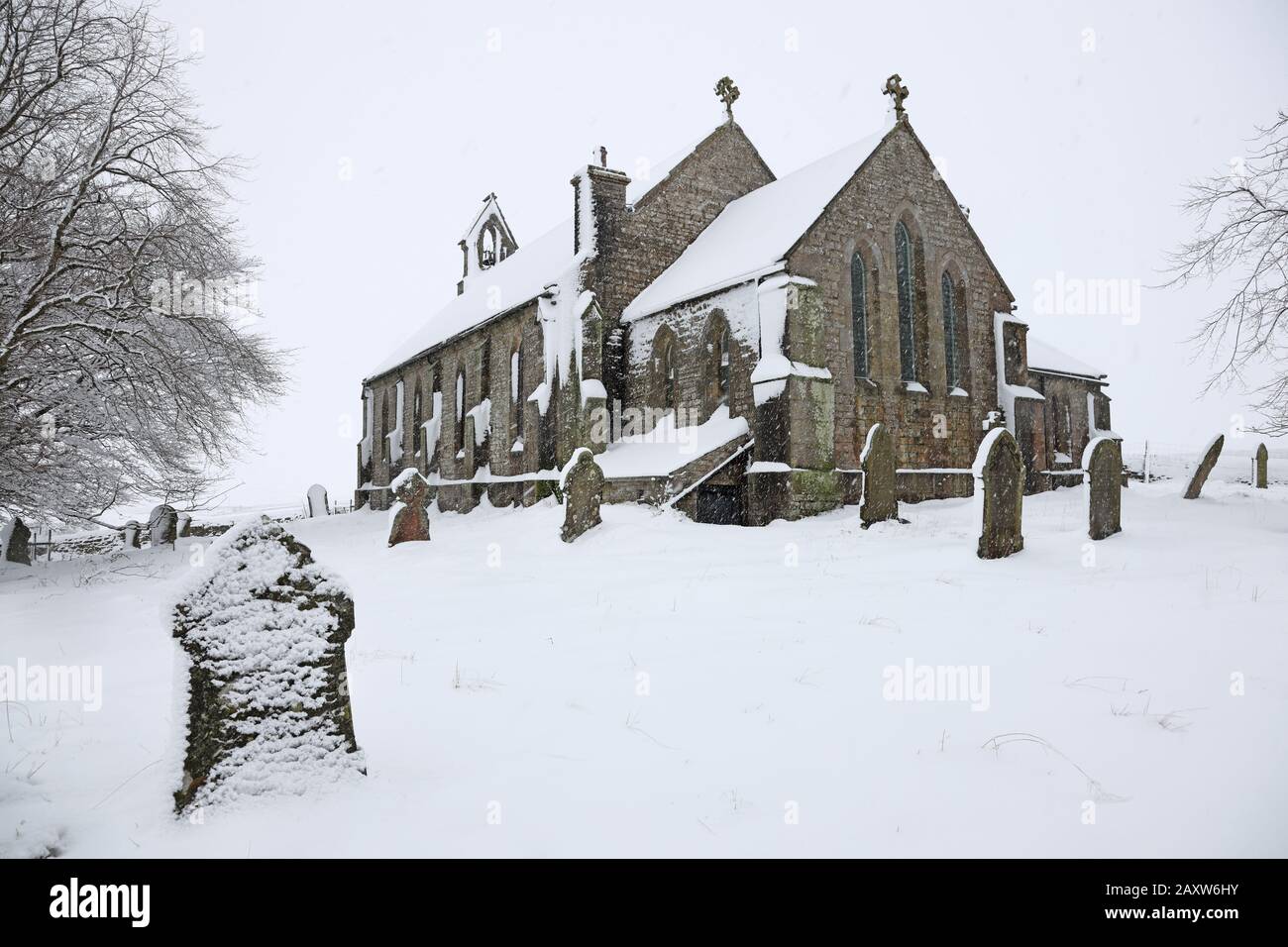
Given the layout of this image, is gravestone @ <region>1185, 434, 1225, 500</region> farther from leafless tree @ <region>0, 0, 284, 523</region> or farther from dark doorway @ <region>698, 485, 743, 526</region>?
leafless tree @ <region>0, 0, 284, 523</region>

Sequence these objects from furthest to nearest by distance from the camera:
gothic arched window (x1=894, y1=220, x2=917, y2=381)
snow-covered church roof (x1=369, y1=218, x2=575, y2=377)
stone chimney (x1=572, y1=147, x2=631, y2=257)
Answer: snow-covered church roof (x1=369, y1=218, x2=575, y2=377), stone chimney (x1=572, y1=147, x2=631, y2=257), gothic arched window (x1=894, y1=220, x2=917, y2=381)

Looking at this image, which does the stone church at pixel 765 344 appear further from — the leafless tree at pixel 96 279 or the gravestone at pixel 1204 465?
the leafless tree at pixel 96 279

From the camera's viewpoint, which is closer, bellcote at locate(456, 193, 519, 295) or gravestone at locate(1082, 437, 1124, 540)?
gravestone at locate(1082, 437, 1124, 540)

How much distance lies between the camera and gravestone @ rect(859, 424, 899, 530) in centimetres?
1191

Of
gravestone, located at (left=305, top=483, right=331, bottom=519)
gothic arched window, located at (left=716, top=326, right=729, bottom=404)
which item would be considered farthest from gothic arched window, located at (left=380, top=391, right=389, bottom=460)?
gothic arched window, located at (left=716, top=326, right=729, bottom=404)

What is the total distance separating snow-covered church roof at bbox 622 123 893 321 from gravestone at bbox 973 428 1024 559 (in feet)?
24.2

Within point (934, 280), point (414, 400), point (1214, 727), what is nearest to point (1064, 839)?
point (1214, 727)

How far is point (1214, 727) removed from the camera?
4.16 m

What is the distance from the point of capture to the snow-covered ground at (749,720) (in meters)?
3.19

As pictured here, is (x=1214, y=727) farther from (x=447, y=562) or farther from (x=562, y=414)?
(x=562, y=414)

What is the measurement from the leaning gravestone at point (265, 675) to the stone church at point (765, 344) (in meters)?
10.9

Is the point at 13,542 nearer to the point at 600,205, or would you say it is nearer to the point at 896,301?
the point at 600,205

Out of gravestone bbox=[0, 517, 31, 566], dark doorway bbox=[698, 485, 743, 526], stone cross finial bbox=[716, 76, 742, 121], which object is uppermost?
stone cross finial bbox=[716, 76, 742, 121]
